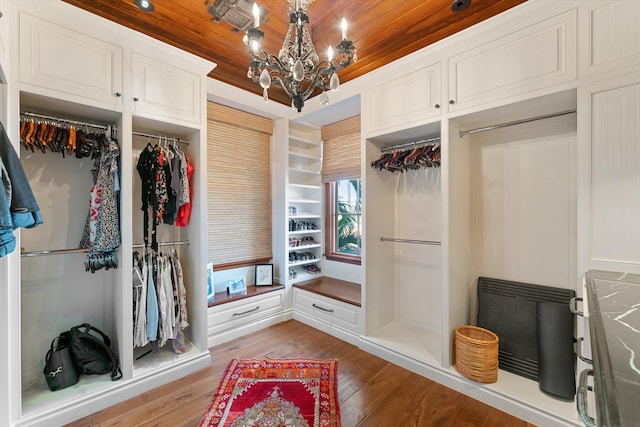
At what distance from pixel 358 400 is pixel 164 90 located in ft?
9.39

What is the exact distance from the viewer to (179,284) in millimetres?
2432

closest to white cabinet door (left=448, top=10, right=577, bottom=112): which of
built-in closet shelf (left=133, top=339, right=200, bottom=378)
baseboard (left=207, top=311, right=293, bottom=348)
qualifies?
baseboard (left=207, top=311, right=293, bottom=348)

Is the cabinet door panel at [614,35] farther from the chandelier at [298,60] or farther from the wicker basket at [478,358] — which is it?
the wicker basket at [478,358]

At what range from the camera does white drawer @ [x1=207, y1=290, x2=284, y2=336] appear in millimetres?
2820

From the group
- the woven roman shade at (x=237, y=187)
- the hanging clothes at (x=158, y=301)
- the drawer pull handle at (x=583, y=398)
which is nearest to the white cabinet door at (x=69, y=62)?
the woven roman shade at (x=237, y=187)

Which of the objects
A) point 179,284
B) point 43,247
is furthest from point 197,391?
point 43,247

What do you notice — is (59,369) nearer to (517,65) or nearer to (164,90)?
(164,90)

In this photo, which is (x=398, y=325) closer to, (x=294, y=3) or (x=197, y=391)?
(x=197, y=391)

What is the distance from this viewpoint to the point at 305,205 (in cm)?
395

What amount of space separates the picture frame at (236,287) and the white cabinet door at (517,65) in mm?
2729

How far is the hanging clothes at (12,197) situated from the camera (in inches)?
51.6

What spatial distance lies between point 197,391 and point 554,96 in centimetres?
331

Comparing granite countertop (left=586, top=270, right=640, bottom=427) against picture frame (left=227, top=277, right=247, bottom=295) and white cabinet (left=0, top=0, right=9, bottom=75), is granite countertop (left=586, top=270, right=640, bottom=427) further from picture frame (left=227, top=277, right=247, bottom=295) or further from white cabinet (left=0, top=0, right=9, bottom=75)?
picture frame (left=227, top=277, right=247, bottom=295)

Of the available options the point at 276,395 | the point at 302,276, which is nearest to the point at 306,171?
the point at 302,276
